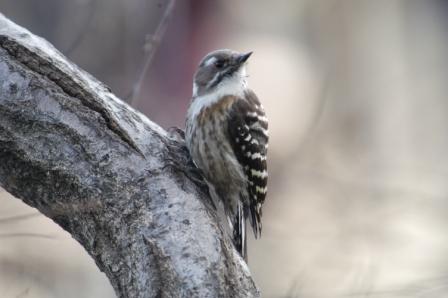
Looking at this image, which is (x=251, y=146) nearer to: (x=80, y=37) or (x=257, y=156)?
(x=257, y=156)

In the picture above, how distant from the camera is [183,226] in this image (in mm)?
3465

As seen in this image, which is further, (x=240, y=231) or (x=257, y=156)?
(x=257, y=156)

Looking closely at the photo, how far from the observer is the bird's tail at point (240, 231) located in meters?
4.22

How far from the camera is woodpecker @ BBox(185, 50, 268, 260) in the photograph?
4559mm

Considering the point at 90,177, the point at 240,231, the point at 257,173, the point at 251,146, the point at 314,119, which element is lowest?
the point at 90,177

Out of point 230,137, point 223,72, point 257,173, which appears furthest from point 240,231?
point 223,72

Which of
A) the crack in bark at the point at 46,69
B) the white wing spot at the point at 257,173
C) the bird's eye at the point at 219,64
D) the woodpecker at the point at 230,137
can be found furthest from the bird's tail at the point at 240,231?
the crack in bark at the point at 46,69

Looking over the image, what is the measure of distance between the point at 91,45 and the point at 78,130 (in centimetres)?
713

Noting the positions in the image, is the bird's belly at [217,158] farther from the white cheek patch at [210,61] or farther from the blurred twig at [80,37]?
the blurred twig at [80,37]

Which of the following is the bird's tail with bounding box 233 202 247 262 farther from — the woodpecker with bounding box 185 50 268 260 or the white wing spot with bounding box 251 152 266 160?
the white wing spot with bounding box 251 152 266 160

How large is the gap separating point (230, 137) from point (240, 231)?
0.49 meters

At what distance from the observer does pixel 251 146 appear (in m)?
4.68

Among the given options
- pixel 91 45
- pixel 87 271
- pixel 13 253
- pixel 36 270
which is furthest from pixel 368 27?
pixel 36 270

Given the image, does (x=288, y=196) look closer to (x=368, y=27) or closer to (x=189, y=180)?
(x=368, y=27)
